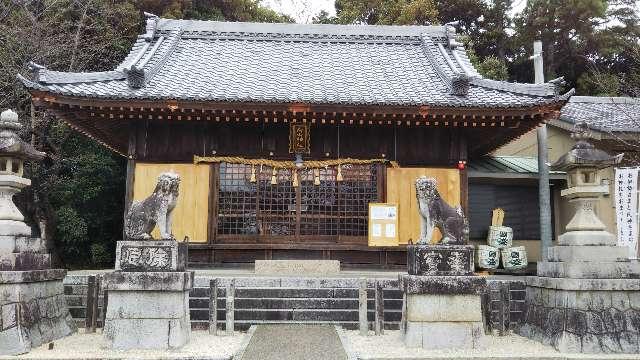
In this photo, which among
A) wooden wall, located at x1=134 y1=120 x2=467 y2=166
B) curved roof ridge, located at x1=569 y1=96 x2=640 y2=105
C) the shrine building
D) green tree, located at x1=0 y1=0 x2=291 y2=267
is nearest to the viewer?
the shrine building

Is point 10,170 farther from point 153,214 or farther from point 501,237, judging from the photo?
→ point 501,237

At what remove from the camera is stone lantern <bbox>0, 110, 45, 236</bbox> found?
8438 mm

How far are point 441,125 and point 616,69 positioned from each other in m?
21.5

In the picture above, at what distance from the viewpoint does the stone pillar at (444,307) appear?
8133mm

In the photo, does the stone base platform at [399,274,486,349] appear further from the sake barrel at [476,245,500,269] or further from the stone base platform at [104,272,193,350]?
the sake barrel at [476,245,500,269]

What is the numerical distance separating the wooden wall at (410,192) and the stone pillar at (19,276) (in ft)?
26.2

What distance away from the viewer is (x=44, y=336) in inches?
336

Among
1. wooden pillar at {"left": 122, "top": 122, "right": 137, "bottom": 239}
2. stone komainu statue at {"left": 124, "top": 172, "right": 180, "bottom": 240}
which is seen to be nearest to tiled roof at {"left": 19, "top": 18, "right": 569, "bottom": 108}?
wooden pillar at {"left": 122, "top": 122, "right": 137, "bottom": 239}

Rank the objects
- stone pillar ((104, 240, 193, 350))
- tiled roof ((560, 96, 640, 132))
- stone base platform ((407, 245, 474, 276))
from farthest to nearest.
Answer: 1. tiled roof ((560, 96, 640, 132))
2. stone base platform ((407, 245, 474, 276))
3. stone pillar ((104, 240, 193, 350))

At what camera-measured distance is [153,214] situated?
27.6 ft

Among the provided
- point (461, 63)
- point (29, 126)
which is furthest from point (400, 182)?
A: point (29, 126)

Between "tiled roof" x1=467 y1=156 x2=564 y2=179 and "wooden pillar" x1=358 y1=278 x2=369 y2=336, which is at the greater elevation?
"tiled roof" x1=467 y1=156 x2=564 y2=179

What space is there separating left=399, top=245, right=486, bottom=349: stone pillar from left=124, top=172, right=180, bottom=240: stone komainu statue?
4.09 m

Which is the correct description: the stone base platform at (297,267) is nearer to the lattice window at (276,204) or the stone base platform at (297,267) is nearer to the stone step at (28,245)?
the lattice window at (276,204)
